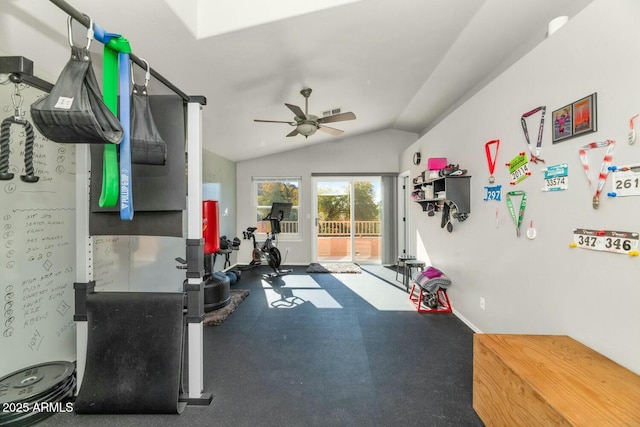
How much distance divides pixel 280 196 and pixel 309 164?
101 cm

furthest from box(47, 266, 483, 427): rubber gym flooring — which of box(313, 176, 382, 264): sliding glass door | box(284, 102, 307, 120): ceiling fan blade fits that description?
box(313, 176, 382, 264): sliding glass door

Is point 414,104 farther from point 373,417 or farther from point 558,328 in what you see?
point 373,417

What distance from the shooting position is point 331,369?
2.22m

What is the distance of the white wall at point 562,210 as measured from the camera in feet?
4.67

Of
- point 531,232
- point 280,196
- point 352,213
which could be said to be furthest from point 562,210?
point 280,196

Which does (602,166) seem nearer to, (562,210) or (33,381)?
(562,210)

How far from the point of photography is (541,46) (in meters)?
2.00

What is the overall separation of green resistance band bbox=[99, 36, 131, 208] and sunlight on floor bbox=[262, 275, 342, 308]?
2.66m

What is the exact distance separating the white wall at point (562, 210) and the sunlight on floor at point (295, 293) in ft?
5.87

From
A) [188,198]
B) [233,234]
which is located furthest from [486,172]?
[233,234]

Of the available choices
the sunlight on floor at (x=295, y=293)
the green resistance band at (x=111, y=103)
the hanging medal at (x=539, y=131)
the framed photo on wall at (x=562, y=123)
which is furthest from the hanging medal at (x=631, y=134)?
the sunlight on floor at (x=295, y=293)

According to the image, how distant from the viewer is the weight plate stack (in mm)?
1542

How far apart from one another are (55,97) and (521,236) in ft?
9.77

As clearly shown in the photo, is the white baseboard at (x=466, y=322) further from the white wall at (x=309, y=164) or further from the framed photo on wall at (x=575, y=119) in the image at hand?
the white wall at (x=309, y=164)
